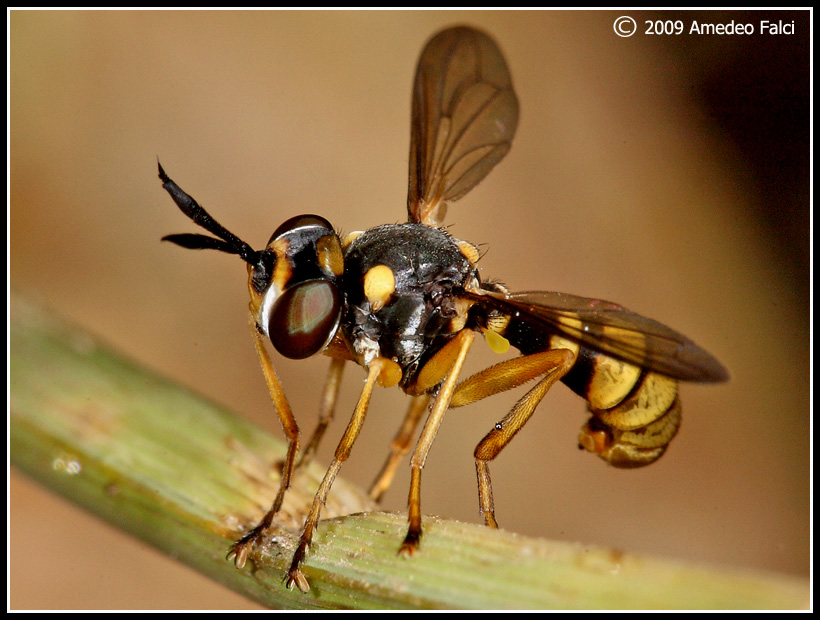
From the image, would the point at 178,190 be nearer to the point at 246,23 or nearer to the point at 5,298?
the point at 5,298

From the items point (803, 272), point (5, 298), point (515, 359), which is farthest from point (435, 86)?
point (803, 272)

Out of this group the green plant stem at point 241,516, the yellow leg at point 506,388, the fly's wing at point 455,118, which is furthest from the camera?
the fly's wing at point 455,118

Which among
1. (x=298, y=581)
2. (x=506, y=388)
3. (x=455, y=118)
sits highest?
(x=455, y=118)

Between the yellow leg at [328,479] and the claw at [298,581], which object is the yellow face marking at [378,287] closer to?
the yellow leg at [328,479]

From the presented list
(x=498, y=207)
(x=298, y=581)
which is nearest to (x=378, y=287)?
(x=298, y=581)

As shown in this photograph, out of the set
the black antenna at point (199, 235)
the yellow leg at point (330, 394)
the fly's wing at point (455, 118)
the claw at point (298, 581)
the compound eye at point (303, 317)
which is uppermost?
the fly's wing at point (455, 118)

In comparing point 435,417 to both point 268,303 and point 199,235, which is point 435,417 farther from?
point 199,235

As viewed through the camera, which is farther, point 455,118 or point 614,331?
point 455,118

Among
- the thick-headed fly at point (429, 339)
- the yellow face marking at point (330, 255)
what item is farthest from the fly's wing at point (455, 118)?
the yellow face marking at point (330, 255)
